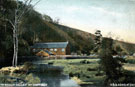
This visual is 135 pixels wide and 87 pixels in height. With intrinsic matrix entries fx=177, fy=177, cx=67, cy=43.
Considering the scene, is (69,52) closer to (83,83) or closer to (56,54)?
(56,54)

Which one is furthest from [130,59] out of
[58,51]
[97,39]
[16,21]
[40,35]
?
[16,21]

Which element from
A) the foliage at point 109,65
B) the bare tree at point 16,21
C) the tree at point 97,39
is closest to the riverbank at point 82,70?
the foliage at point 109,65

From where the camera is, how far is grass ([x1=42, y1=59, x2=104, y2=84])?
9.95 ft

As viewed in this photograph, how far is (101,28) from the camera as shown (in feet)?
10.7

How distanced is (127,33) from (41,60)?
1689 millimetres

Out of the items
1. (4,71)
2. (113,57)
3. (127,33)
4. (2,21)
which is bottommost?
(4,71)

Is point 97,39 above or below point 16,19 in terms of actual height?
below

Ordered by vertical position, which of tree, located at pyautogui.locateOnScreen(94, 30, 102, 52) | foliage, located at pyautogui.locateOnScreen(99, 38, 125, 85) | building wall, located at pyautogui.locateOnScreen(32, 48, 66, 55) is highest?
tree, located at pyautogui.locateOnScreen(94, 30, 102, 52)

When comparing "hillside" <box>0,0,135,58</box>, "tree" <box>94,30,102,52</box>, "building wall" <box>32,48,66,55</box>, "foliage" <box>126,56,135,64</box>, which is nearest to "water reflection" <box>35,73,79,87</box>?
"building wall" <box>32,48,66,55</box>

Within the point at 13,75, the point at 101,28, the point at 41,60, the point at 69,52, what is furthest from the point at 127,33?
the point at 13,75

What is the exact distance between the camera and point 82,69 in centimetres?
308

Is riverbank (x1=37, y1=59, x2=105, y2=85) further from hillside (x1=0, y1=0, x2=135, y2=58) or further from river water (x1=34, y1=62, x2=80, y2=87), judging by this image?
hillside (x1=0, y1=0, x2=135, y2=58)

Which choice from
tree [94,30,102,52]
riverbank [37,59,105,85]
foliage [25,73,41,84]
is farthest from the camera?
tree [94,30,102,52]

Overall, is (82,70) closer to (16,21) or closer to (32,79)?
(32,79)
